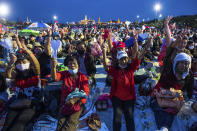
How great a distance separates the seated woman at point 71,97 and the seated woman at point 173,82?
153 centimetres

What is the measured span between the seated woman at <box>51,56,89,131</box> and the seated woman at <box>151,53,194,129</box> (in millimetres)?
1528

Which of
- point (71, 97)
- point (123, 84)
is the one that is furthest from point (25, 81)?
point (123, 84)

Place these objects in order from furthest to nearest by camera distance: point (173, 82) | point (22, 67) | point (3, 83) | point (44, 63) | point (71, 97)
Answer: point (44, 63), point (3, 83), point (22, 67), point (173, 82), point (71, 97)

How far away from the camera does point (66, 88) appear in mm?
3043

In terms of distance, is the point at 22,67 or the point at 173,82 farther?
the point at 22,67

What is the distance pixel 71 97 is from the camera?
9.36 ft

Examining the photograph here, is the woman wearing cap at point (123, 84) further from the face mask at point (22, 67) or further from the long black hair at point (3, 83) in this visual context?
the long black hair at point (3, 83)

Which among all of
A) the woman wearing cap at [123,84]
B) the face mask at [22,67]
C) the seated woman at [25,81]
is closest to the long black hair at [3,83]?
the seated woman at [25,81]

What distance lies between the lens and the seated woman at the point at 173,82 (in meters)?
2.84

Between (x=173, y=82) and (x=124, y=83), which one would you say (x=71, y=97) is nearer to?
(x=124, y=83)

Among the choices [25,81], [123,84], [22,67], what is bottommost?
[123,84]

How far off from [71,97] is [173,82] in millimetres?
2085

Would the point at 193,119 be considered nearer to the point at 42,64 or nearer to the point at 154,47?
the point at 42,64

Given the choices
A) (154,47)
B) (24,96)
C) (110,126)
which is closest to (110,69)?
(110,126)
